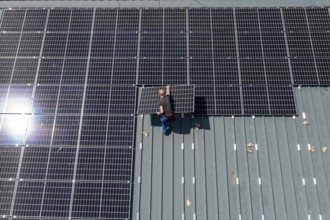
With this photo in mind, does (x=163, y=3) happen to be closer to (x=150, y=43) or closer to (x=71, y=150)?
(x=150, y=43)

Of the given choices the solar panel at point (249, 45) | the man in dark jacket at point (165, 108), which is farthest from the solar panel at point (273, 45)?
the man in dark jacket at point (165, 108)

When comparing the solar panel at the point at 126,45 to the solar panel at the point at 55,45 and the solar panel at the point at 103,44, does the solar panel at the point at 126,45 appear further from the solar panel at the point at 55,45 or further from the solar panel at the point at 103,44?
the solar panel at the point at 55,45

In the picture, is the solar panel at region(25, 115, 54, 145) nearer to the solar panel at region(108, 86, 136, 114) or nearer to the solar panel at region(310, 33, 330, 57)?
the solar panel at region(108, 86, 136, 114)

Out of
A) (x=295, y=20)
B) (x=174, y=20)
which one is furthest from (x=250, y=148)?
(x=174, y=20)

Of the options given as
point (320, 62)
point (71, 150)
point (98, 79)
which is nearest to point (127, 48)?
point (98, 79)

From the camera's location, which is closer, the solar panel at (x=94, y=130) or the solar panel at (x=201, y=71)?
the solar panel at (x=94, y=130)

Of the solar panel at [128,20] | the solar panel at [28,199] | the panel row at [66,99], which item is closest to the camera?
the solar panel at [28,199]
